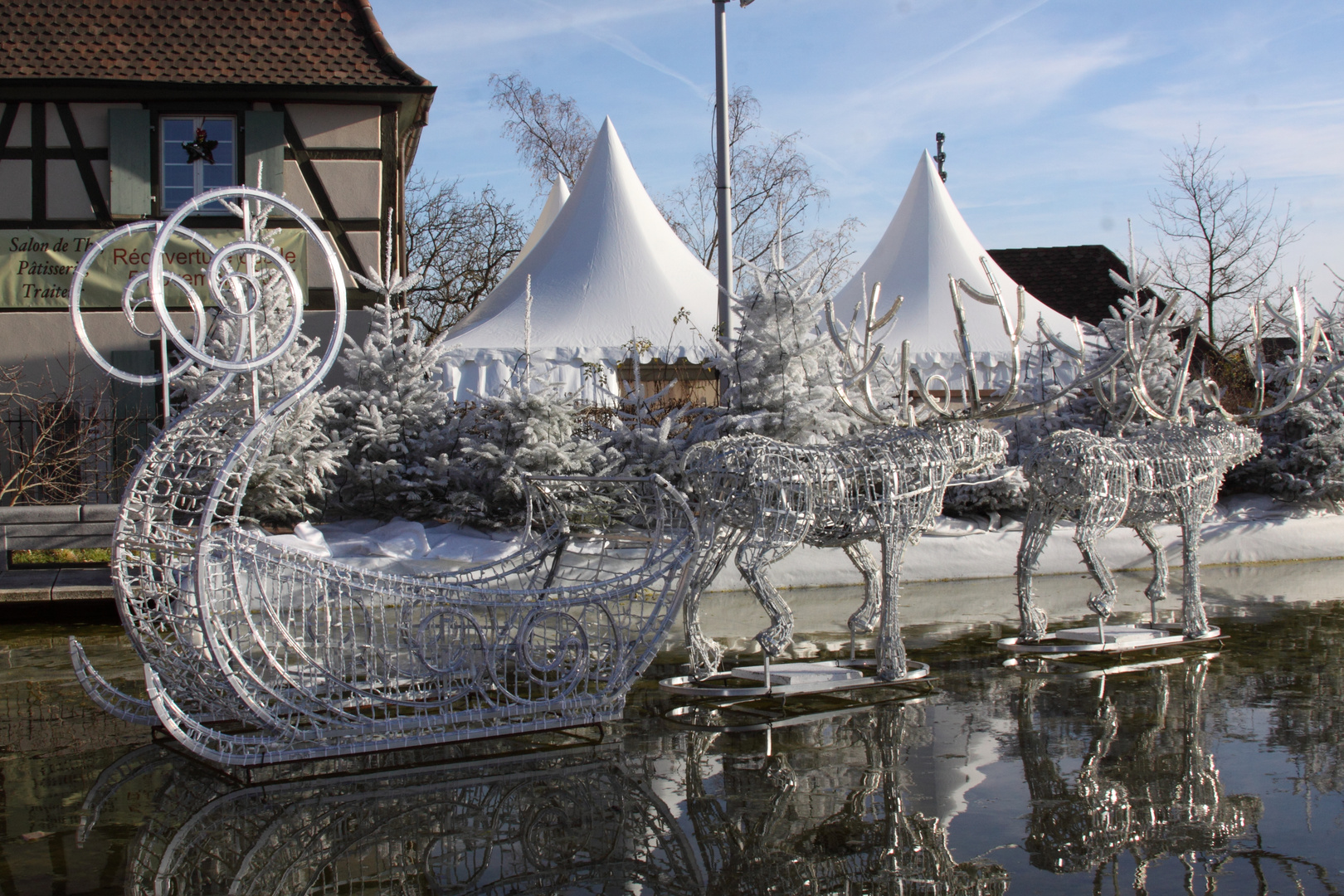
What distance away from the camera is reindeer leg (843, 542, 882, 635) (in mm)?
6656

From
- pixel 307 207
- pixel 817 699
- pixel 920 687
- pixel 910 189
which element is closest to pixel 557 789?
pixel 817 699

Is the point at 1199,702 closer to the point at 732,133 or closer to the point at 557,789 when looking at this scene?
the point at 557,789

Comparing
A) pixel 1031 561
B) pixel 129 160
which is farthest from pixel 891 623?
pixel 129 160

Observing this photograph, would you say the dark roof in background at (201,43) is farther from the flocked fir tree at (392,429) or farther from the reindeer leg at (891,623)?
the reindeer leg at (891,623)

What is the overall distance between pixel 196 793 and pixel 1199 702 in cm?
524

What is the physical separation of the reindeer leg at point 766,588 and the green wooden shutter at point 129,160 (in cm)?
1100

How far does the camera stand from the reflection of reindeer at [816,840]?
368 cm

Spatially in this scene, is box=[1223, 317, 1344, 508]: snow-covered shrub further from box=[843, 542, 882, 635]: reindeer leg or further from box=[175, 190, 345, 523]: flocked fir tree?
box=[175, 190, 345, 523]: flocked fir tree

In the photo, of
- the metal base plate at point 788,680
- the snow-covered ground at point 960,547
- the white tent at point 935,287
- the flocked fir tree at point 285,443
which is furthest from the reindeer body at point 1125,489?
the white tent at point 935,287

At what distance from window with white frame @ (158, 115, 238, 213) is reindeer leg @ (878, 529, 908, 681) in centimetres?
1101

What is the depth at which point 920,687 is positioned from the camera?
648 centimetres

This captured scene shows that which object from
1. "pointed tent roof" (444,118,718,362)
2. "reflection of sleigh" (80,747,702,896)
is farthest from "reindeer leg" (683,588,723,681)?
"pointed tent roof" (444,118,718,362)

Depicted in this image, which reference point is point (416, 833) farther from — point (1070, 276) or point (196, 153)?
point (1070, 276)

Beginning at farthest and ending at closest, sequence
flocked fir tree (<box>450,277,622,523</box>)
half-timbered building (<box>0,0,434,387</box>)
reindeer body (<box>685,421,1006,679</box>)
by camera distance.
→ 1. half-timbered building (<box>0,0,434,387</box>)
2. flocked fir tree (<box>450,277,622,523</box>)
3. reindeer body (<box>685,421,1006,679</box>)
